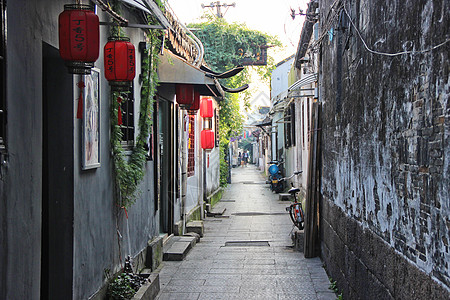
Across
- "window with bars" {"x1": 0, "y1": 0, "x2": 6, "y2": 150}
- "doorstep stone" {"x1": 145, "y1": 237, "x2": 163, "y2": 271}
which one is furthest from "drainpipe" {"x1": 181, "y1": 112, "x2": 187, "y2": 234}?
"window with bars" {"x1": 0, "y1": 0, "x2": 6, "y2": 150}

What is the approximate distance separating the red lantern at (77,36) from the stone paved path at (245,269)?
4.46 m

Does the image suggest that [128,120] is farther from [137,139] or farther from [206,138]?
[206,138]

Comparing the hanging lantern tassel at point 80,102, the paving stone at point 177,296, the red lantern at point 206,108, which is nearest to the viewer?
the hanging lantern tassel at point 80,102

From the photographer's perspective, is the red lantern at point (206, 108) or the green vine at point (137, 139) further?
the red lantern at point (206, 108)

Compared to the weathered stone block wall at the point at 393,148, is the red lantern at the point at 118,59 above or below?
above

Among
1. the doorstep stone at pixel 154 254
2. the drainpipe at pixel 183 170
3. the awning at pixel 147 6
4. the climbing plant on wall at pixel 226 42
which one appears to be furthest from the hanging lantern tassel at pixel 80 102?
the climbing plant on wall at pixel 226 42

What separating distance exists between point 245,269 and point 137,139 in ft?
11.1

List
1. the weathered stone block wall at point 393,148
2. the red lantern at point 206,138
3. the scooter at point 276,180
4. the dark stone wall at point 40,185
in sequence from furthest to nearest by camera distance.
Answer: the scooter at point 276,180, the red lantern at point 206,138, the dark stone wall at point 40,185, the weathered stone block wall at point 393,148

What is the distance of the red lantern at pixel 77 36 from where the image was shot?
15.5 ft

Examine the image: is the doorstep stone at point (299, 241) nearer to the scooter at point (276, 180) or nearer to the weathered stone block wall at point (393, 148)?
the weathered stone block wall at point (393, 148)

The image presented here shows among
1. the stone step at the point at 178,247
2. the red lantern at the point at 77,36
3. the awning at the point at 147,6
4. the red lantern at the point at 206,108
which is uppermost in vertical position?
the awning at the point at 147,6

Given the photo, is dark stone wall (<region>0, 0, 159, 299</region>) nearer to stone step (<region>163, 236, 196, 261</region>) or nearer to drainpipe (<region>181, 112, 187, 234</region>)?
stone step (<region>163, 236, 196, 261</region>)

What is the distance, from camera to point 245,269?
979cm

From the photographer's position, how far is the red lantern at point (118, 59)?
20.9 feet
